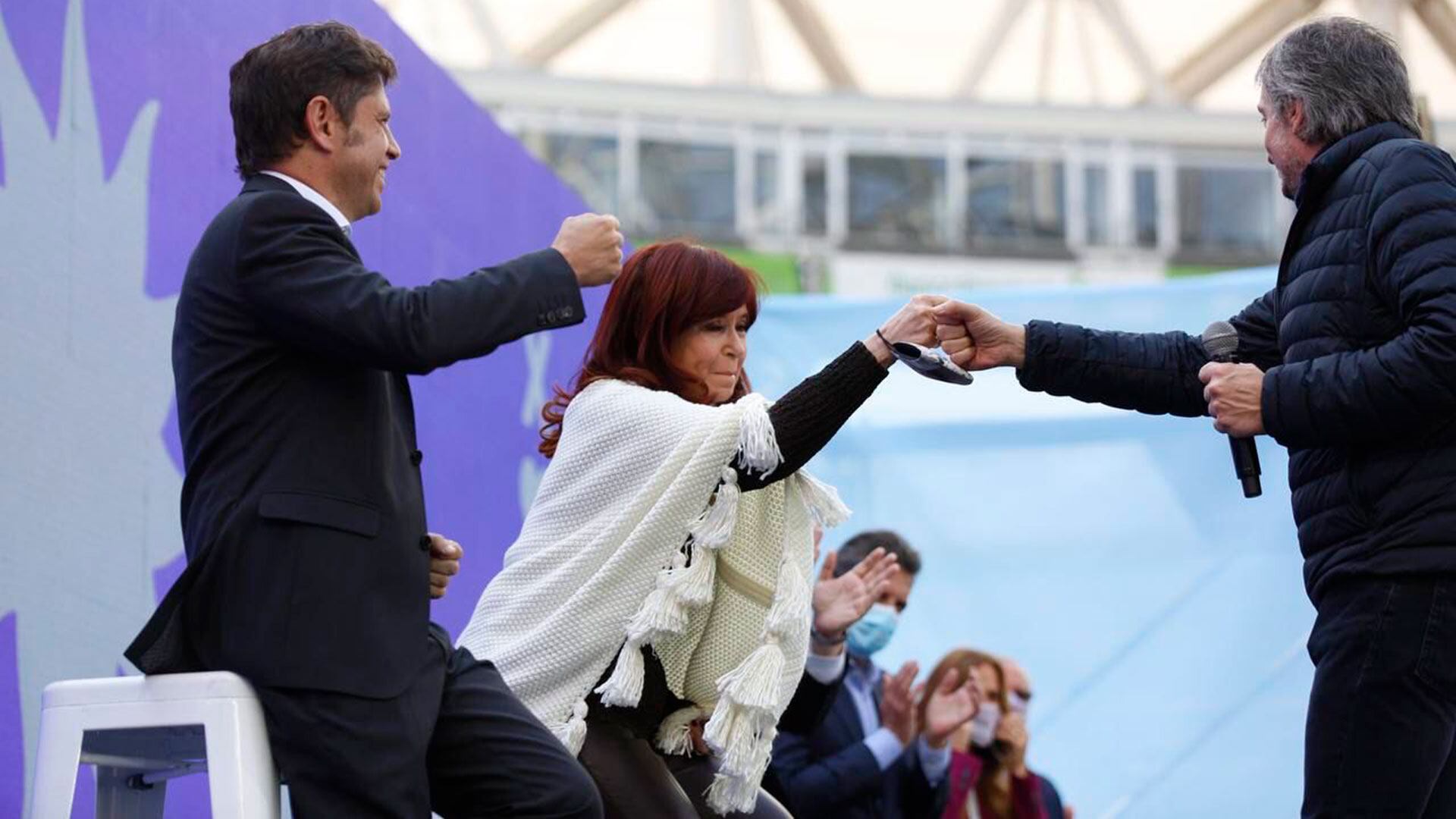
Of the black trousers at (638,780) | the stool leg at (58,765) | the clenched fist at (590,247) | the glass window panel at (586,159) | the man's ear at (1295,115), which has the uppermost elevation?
the glass window panel at (586,159)

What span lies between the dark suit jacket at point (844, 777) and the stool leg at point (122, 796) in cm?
233

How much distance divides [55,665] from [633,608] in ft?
3.38

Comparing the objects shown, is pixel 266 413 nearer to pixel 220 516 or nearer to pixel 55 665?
pixel 220 516

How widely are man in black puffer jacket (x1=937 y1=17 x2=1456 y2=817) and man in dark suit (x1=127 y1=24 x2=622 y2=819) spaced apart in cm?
116

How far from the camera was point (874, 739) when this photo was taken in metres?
5.42

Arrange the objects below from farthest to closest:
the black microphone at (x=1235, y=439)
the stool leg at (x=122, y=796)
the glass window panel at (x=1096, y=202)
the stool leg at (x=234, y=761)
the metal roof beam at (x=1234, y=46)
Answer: the metal roof beam at (x=1234, y=46), the glass window panel at (x=1096, y=202), the black microphone at (x=1235, y=439), the stool leg at (x=122, y=796), the stool leg at (x=234, y=761)

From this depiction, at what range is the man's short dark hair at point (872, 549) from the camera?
588 centimetres

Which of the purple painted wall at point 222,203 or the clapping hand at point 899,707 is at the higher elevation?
the purple painted wall at point 222,203

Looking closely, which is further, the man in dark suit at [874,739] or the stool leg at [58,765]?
the man in dark suit at [874,739]

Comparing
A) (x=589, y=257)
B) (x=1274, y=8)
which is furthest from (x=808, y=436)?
(x=1274, y=8)

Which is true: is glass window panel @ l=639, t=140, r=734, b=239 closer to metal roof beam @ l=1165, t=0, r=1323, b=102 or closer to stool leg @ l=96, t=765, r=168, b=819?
metal roof beam @ l=1165, t=0, r=1323, b=102

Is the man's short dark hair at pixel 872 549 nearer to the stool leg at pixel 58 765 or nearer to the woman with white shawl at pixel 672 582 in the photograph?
the woman with white shawl at pixel 672 582

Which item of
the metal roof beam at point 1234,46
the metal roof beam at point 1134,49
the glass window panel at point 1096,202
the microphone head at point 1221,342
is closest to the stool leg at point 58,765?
the microphone head at point 1221,342

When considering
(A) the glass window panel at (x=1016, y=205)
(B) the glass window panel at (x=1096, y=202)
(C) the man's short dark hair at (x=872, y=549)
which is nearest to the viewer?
(C) the man's short dark hair at (x=872, y=549)
